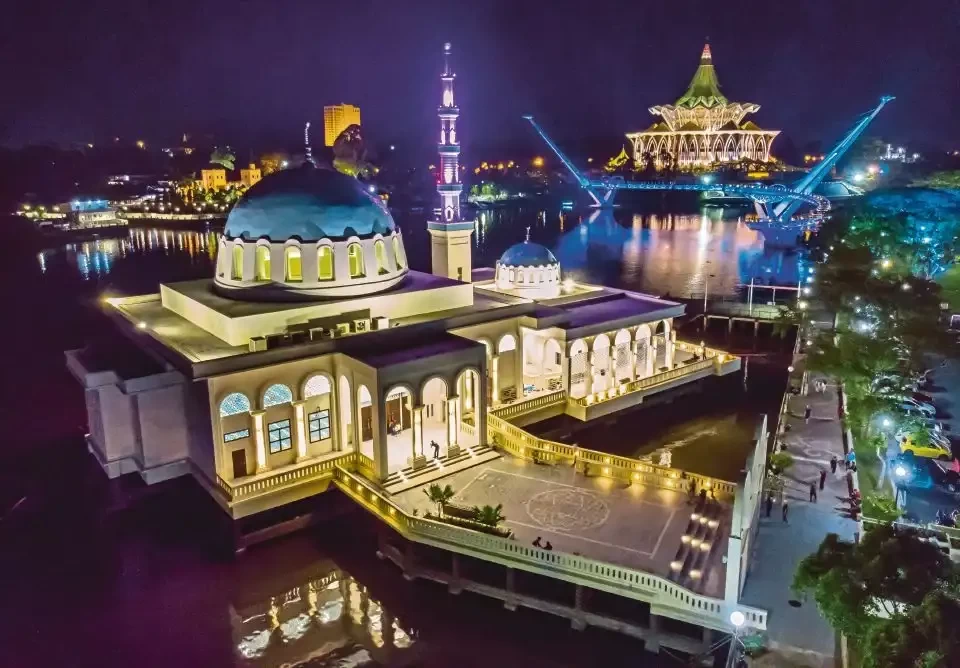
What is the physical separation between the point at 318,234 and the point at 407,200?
151 m

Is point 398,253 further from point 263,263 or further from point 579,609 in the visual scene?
point 579,609

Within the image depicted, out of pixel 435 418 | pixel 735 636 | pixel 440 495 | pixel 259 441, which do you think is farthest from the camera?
pixel 435 418

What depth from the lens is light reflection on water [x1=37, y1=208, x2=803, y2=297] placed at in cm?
7725

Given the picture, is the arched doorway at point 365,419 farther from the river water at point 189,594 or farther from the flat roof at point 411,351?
the river water at point 189,594

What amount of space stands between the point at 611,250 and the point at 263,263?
7543 centimetres

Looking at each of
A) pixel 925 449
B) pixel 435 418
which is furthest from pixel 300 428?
pixel 925 449

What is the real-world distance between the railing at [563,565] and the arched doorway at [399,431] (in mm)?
2363

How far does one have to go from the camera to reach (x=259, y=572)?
2330 centimetres

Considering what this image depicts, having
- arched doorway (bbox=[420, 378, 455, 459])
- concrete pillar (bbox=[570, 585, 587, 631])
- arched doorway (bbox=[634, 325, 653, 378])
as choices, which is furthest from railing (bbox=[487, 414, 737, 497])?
arched doorway (bbox=[634, 325, 653, 378])

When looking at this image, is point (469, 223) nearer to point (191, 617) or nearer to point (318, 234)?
point (318, 234)

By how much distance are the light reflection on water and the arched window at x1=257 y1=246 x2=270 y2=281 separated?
39255 mm

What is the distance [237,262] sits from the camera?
1216 inches

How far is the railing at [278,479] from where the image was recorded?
24.3 meters

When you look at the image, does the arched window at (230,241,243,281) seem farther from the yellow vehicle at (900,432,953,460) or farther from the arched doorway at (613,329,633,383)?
the yellow vehicle at (900,432,953,460)
